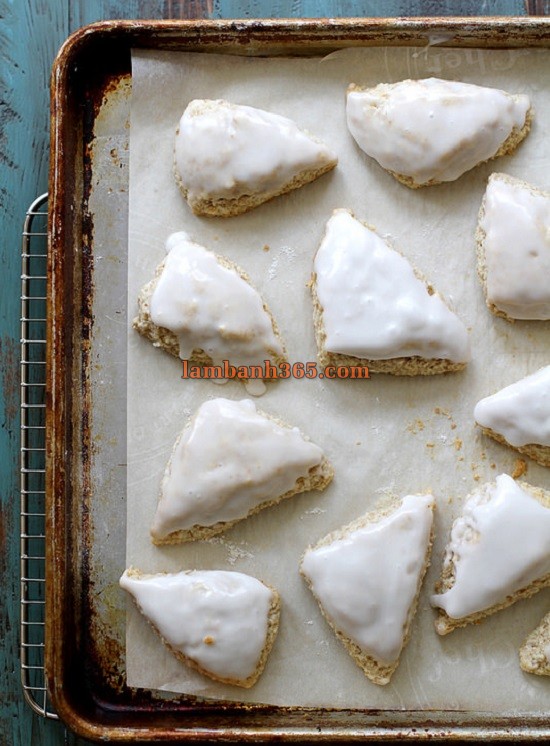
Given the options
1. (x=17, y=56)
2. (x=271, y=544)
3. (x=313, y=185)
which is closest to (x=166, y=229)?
(x=313, y=185)

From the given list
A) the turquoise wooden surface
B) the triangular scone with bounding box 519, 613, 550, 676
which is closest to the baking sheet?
the triangular scone with bounding box 519, 613, 550, 676

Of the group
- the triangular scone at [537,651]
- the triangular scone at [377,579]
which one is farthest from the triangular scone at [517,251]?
the triangular scone at [537,651]

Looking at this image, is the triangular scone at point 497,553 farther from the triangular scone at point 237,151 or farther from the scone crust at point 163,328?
the triangular scone at point 237,151

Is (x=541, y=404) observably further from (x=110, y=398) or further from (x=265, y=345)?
(x=110, y=398)

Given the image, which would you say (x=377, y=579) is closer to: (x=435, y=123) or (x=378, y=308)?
(x=378, y=308)

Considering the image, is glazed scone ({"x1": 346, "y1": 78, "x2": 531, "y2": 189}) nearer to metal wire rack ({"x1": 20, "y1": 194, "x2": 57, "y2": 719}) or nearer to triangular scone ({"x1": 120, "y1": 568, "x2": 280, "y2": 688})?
metal wire rack ({"x1": 20, "y1": 194, "x2": 57, "y2": 719})

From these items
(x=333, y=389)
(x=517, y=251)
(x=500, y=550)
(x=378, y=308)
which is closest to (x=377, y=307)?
(x=378, y=308)
